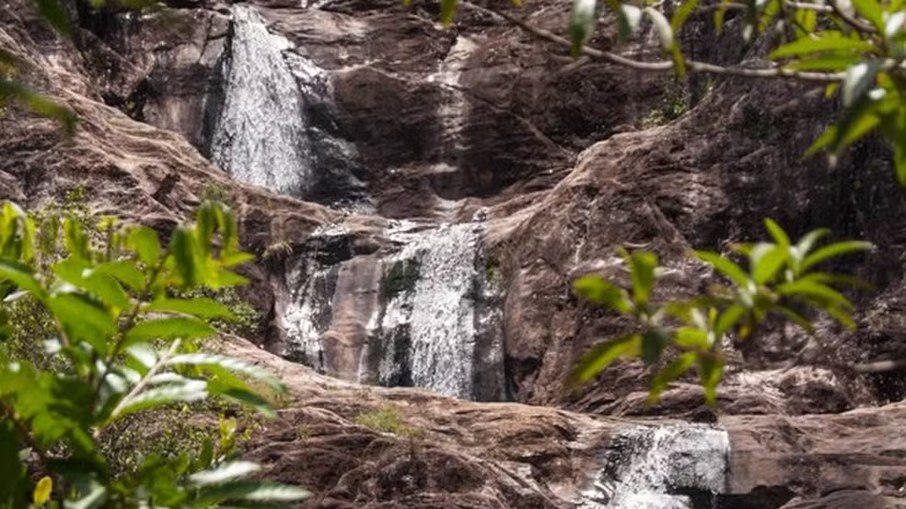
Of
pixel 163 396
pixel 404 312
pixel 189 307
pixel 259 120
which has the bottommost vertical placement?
pixel 404 312

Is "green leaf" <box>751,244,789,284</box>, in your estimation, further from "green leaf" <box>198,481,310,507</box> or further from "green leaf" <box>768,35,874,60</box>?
"green leaf" <box>198,481,310,507</box>

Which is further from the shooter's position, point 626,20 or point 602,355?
point 626,20

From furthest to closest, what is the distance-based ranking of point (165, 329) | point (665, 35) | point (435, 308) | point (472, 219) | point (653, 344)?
point (472, 219), point (435, 308), point (665, 35), point (165, 329), point (653, 344)

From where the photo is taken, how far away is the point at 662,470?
12.3 m

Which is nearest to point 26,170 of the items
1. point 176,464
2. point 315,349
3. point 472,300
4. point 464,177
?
point 315,349

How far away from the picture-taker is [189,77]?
24.6 metres

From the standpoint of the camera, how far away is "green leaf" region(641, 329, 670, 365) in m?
1.32

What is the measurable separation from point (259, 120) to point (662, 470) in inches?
577

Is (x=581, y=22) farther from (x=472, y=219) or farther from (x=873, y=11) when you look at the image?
(x=472, y=219)

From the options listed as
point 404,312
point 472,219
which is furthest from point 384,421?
point 472,219

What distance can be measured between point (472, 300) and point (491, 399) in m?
1.97

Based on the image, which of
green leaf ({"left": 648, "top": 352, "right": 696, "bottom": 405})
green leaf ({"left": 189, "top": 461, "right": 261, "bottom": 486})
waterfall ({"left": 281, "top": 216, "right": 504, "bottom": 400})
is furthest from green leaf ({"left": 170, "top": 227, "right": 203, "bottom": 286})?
waterfall ({"left": 281, "top": 216, "right": 504, "bottom": 400})

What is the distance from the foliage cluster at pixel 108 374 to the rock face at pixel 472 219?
0.39 m

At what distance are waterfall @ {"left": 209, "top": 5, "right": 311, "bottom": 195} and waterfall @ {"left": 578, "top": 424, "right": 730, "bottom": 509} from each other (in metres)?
13.1
